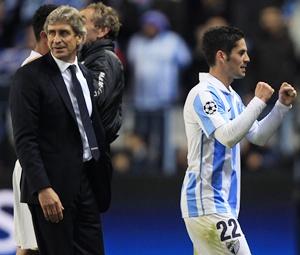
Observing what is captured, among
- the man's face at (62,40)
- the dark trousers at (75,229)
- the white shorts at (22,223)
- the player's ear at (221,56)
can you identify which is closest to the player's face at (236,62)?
the player's ear at (221,56)

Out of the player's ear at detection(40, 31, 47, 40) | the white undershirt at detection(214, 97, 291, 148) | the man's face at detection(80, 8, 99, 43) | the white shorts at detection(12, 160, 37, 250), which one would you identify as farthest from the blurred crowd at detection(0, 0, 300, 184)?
the white undershirt at detection(214, 97, 291, 148)

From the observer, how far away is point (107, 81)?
306 inches

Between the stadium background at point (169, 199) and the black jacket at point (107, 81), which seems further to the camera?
the stadium background at point (169, 199)

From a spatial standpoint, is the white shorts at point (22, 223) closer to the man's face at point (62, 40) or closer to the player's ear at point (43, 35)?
the player's ear at point (43, 35)

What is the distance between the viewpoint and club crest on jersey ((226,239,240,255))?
745cm

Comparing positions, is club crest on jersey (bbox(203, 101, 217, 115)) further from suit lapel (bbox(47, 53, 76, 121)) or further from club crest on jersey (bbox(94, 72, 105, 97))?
suit lapel (bbox(47, 53, 76, 121))

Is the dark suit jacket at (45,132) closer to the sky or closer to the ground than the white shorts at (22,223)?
closer to the sky

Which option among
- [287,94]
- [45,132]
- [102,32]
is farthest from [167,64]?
[45,132]

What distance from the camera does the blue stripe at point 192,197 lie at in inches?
296

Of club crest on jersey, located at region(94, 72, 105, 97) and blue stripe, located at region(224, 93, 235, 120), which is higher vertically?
club crest on jersey, located at region(94, 72, 105, 97)

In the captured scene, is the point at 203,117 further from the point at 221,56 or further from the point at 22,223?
the point at 22,223

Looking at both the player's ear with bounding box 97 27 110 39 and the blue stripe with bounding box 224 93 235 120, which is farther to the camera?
the player's ear with bounding box 97 27 110 39

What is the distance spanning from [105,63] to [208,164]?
107 cm

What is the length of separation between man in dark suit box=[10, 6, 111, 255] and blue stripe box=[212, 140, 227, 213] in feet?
2.63
